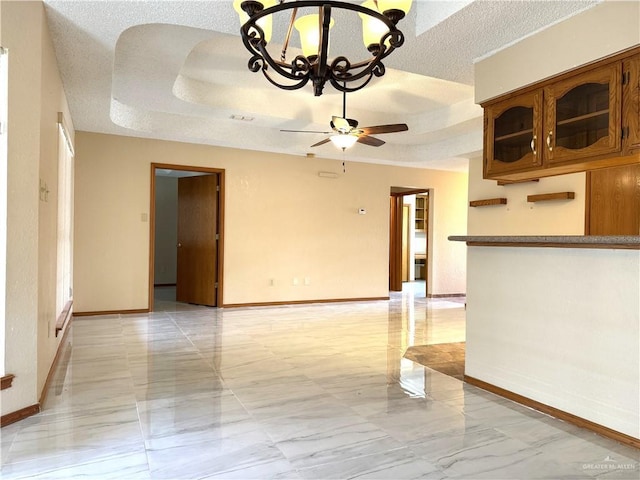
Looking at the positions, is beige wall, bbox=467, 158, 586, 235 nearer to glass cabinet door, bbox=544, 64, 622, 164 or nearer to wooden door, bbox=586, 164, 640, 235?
wooden door, bbox=586, 164, 640, 235

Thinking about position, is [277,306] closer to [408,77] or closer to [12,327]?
[408,77]

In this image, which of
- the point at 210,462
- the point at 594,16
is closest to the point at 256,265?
the point at 210,462

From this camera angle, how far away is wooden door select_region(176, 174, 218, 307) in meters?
7.04

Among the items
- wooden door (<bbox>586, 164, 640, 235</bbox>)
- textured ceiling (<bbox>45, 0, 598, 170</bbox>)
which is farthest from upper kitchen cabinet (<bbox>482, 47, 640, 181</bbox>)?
wooden door (<bbox>586, 164, 640, 235</bbox>)

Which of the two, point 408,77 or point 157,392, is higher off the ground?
point 408,77

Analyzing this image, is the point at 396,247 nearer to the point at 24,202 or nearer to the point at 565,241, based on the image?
the point at 565,241

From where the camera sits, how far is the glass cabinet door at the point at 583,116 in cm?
265

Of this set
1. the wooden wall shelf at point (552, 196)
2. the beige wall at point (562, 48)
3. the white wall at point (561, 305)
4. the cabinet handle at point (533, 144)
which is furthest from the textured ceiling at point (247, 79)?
the wooden wall shelf at point (552, 196)

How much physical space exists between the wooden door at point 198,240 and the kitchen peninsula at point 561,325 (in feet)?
15.0

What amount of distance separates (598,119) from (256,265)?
537cm

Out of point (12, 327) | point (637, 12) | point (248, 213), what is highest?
point (637, 12)

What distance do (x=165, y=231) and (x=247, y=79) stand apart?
598cm

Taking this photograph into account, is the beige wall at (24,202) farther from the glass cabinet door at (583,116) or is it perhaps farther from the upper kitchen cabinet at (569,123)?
the glass cabinet door at (583,116)

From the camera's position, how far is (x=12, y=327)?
8.60ft
